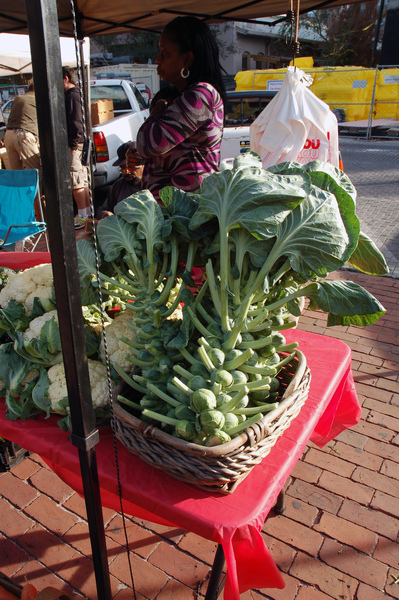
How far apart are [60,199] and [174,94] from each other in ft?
5.70

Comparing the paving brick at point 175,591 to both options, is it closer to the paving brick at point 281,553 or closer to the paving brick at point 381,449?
the paving brick at point 281,553

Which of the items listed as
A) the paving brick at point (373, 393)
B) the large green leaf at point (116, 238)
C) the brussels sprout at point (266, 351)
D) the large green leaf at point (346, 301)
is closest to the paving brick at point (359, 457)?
the paving brick at point (373, 393)

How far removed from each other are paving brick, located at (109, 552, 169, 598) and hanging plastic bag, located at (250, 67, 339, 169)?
123 inches

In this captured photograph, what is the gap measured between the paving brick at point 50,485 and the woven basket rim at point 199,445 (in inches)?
50.5

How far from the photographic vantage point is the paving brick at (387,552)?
6.28 ft

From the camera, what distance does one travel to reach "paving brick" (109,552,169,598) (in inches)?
72.4

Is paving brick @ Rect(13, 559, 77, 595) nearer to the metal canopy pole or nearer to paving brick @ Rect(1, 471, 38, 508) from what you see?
paving brick @ Rect(1, 471, 38, 508)

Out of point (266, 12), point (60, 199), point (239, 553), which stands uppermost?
point (266, 12)

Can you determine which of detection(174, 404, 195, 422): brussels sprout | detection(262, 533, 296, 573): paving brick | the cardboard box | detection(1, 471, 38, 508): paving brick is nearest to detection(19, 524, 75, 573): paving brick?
detection(1, 471, 38, 508): paving brick

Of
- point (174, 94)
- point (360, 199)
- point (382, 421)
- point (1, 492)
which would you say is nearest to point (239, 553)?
point (1, 492)

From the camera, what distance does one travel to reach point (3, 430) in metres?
1.57

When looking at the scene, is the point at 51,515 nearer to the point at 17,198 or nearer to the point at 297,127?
the point at 297,127

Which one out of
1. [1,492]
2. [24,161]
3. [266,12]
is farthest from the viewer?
[24,161]

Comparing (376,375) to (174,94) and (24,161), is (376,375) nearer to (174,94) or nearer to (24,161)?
(174,94)
